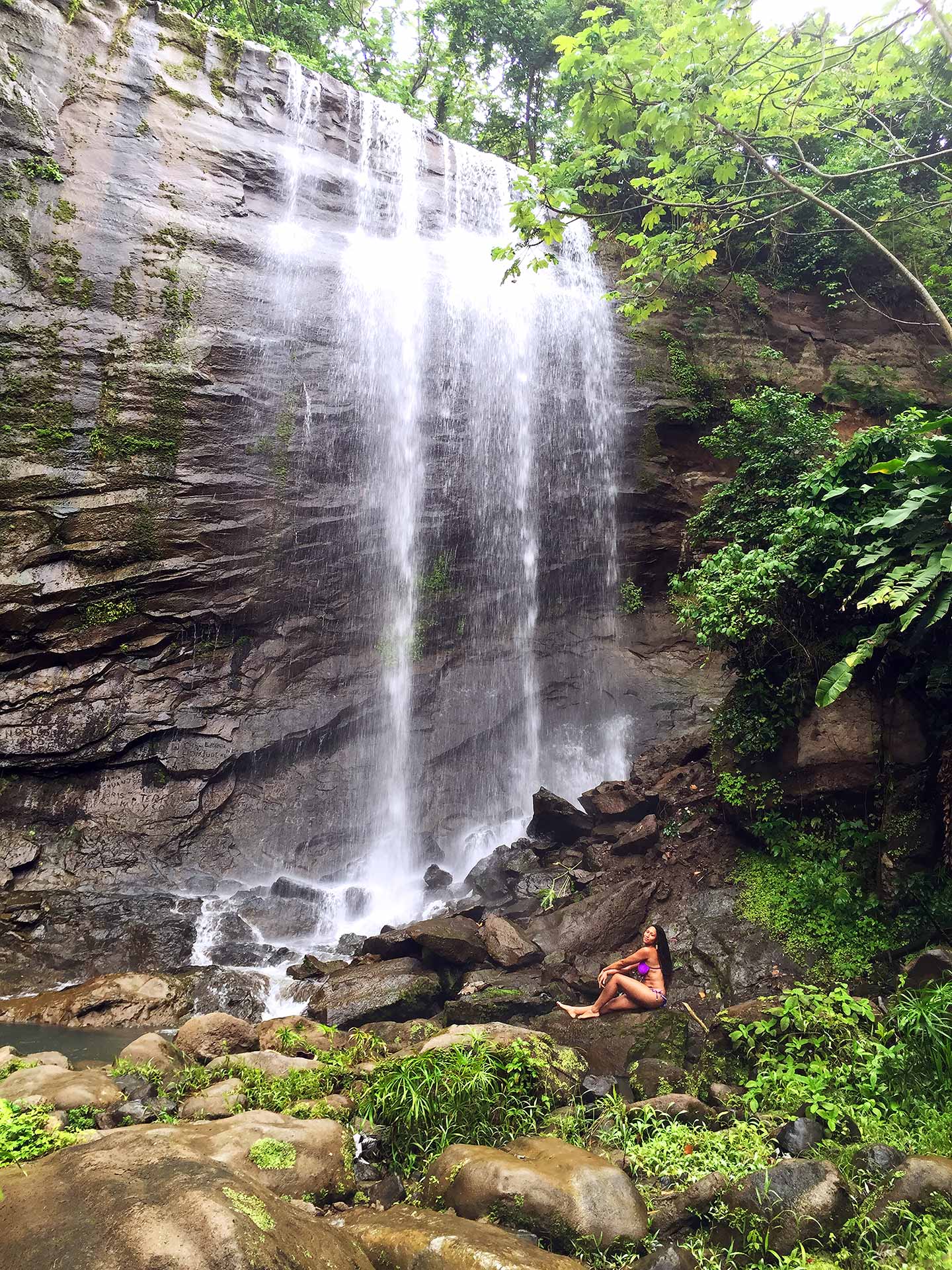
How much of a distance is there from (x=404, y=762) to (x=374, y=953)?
4.34 meters

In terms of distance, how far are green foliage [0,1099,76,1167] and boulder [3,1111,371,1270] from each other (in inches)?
10.4

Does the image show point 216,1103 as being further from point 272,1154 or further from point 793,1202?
point 793,1202

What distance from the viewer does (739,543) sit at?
25.0 ft

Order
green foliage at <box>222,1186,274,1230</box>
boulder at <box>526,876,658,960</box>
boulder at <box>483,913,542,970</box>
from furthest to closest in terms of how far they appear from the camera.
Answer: boulder at <box>526,876,658,960</box>, boulder at <box>483,913,542,970</box>, green foliage at <box>222,1186,274,1230</box>

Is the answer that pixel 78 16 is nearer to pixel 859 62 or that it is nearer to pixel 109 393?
pixel 109 393

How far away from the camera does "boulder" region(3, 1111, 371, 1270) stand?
2150mm

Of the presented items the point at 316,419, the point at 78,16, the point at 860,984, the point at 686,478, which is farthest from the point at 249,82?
the point at 860,984

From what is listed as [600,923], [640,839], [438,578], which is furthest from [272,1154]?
[438,578]

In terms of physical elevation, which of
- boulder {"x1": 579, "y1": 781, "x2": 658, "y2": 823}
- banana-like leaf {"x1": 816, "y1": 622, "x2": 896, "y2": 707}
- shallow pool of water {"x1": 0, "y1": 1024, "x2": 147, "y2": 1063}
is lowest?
shallow pool of water {"x1": 0, "y1": 1024, "x2": 147, "y2": 1063}

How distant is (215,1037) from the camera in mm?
5230

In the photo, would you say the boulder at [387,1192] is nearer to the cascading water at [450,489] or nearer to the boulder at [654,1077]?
the boulder at [654,1077]

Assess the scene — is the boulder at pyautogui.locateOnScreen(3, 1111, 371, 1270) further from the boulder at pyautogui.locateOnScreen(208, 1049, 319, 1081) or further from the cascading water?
the cascading water

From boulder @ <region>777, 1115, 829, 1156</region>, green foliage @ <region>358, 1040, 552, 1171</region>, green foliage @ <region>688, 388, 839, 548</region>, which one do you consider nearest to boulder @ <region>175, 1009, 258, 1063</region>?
green foliage @ <region>358, 1040, 552, 1171</region>

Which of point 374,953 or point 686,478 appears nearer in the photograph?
point 374,953
